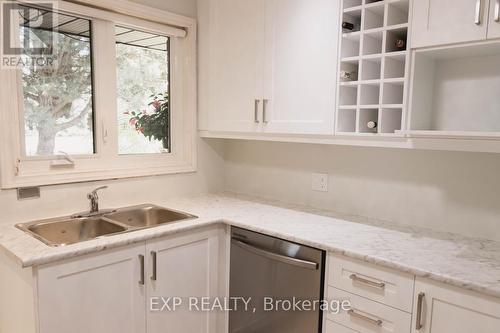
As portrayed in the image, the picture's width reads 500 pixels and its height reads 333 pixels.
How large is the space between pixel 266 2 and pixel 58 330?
1.94 metres

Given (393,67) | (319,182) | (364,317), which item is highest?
(393,67)

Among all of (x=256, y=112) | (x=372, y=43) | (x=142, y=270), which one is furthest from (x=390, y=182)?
(x=142, y=270)

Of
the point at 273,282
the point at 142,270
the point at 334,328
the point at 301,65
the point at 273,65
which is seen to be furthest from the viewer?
the point at 273,65

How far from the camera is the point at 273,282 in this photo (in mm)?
1906

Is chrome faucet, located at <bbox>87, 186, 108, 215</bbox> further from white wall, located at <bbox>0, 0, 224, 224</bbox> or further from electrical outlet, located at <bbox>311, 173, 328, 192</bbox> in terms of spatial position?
electrical outlet, located at <bbox>311, 173, 328, 192</bbox>

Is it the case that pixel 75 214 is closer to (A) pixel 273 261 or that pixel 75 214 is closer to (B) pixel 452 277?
(A) pixel 273 261

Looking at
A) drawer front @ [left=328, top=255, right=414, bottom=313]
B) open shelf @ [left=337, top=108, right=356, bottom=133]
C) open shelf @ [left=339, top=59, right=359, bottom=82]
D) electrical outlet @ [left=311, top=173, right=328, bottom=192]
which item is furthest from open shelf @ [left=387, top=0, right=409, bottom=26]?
drawer front @ [left=328, top=255, right=414, bottom=313]

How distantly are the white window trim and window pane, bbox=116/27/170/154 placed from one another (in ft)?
0.18

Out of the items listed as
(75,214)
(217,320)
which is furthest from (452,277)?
(75,214)

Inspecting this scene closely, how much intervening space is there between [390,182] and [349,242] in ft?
1.84

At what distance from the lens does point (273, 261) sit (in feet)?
6.21

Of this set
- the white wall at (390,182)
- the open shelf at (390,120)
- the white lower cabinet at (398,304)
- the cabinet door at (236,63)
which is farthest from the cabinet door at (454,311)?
the cabinet door at (236,63)

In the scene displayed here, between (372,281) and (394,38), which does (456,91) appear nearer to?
(394,38)

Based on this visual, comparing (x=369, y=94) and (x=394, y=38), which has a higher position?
(x=394, y=38)
